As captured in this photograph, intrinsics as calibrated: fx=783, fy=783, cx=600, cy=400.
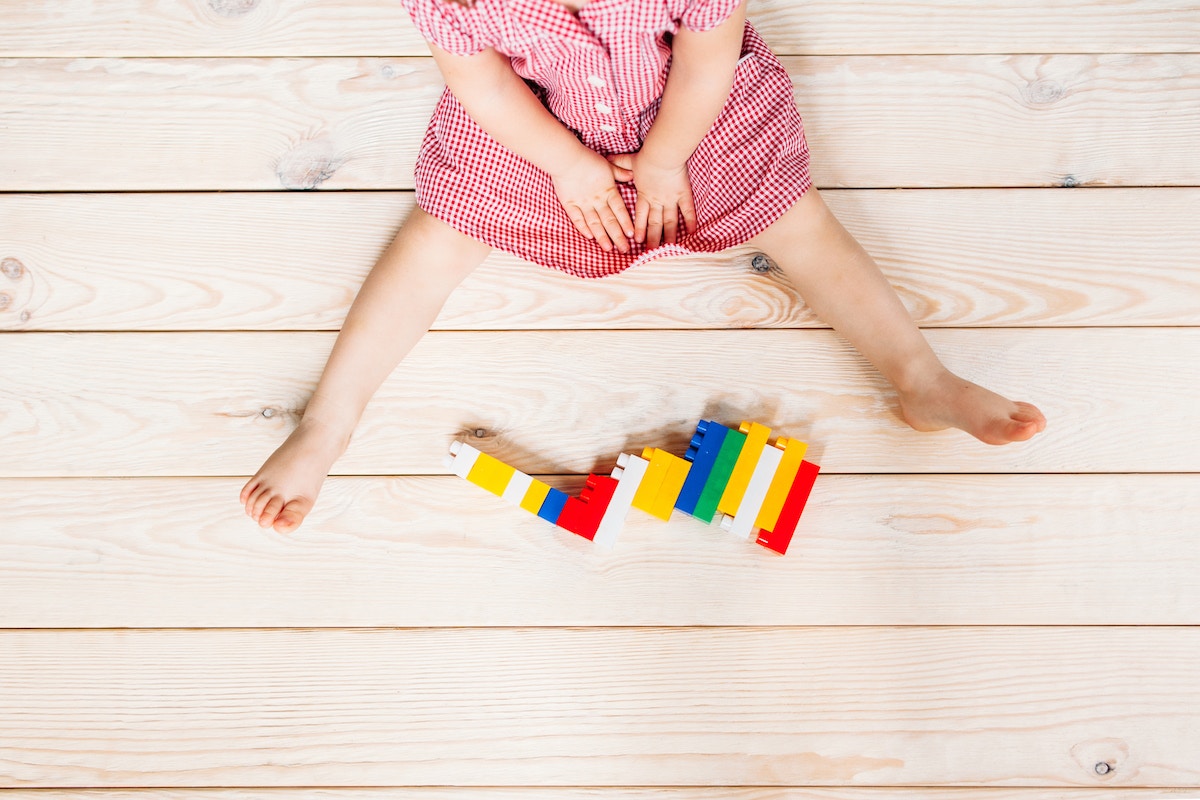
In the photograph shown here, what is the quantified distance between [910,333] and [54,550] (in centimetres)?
91

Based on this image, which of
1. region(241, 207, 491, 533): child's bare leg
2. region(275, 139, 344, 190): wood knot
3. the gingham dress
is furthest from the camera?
region(275, 139, 344, 190): wood knot

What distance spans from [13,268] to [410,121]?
1.49 ft

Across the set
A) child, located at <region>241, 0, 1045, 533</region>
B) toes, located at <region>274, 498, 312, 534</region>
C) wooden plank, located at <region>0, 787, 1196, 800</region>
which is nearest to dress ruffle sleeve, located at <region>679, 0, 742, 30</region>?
child, located at <region>241, 0, 1045, 533</region>

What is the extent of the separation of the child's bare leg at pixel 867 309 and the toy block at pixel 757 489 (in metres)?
0.14

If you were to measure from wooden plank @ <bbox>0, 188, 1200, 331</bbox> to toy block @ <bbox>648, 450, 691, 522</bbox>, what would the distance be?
0.15 m

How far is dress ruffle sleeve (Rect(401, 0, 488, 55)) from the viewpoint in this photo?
0.54 m

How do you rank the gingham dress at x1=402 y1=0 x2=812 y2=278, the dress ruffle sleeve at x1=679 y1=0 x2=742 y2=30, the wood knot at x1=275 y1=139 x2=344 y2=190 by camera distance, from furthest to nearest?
the wood knot at x1=275 y1=139 x2=344 y2=190, the gingham dress at x1=402 y1=0 x2=812 y2=278, the dress ruffle sleeve at x1=679 y1=0 x2=742 y2=30

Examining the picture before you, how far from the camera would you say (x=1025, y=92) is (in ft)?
2.77

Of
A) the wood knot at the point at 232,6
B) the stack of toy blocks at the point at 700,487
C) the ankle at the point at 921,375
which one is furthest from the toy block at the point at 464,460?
the wood knot at the point at 232,6

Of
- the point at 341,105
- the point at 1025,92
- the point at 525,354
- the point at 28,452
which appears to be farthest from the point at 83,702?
the point at 1025,92

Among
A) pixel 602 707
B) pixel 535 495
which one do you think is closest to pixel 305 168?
pixel 535 495

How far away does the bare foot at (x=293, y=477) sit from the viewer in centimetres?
72

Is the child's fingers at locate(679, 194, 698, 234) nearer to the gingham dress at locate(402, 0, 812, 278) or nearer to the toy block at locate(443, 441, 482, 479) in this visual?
the gingham dress at locate(402, 0, 812, 278)

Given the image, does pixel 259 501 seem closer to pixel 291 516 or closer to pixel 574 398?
pixel 291 516
